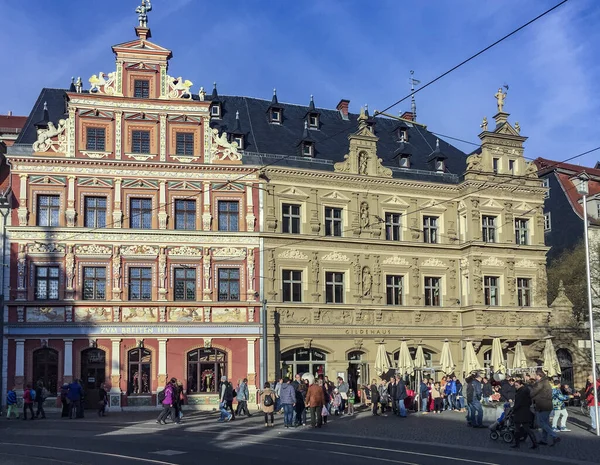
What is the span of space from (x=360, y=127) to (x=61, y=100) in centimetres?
1569

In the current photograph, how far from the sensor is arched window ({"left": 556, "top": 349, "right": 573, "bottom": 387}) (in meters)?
45.0

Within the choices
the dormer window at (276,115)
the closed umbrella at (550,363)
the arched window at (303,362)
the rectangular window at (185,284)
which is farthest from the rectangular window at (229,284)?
the closed umbrella at (550,363)

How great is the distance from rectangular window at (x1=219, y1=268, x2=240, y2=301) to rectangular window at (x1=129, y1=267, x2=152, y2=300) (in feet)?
11.0

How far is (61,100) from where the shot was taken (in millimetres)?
42000

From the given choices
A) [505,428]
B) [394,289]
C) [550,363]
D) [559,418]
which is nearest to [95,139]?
[394,289]

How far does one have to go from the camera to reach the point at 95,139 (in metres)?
37.8

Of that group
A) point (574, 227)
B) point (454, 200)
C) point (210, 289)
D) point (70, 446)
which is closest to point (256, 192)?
point (210, 289)

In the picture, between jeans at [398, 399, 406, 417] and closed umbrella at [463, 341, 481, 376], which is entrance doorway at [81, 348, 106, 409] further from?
A: closed umbrella at [463, 341, 481, 376]

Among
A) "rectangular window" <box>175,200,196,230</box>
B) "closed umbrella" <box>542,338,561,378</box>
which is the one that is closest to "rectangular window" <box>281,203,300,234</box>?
"rectangular window" <box>175,200,196,230</box>

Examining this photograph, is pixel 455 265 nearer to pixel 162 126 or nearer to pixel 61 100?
pixel 162 126

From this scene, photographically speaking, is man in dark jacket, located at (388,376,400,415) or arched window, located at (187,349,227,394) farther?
arched window, located at (187,349,227,394)

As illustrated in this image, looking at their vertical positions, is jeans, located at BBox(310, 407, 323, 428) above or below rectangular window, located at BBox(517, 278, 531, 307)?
below

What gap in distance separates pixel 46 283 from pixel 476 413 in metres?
20.7

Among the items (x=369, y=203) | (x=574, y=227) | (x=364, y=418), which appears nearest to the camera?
(x=364, y=418)
